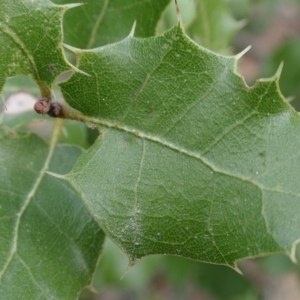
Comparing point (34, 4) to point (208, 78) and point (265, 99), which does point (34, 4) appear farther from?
point (265, 99)

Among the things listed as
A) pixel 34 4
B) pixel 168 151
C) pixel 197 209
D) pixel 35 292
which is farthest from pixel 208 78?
pixel 35 292

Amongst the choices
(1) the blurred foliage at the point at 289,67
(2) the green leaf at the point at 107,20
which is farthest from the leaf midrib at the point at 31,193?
(1) the blurred foliage at the point at 289,67

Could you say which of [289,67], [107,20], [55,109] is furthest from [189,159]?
[289,67]

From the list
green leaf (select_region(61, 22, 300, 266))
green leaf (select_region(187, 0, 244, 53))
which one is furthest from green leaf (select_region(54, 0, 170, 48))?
green leaf (select_region(187, 0, 244, 53))

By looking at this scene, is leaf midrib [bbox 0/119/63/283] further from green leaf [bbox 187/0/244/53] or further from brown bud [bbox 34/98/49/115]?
green leaf [bbox 187/0/244/53]

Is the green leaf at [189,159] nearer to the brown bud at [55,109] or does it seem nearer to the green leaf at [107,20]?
the brown bud at [55,109]
